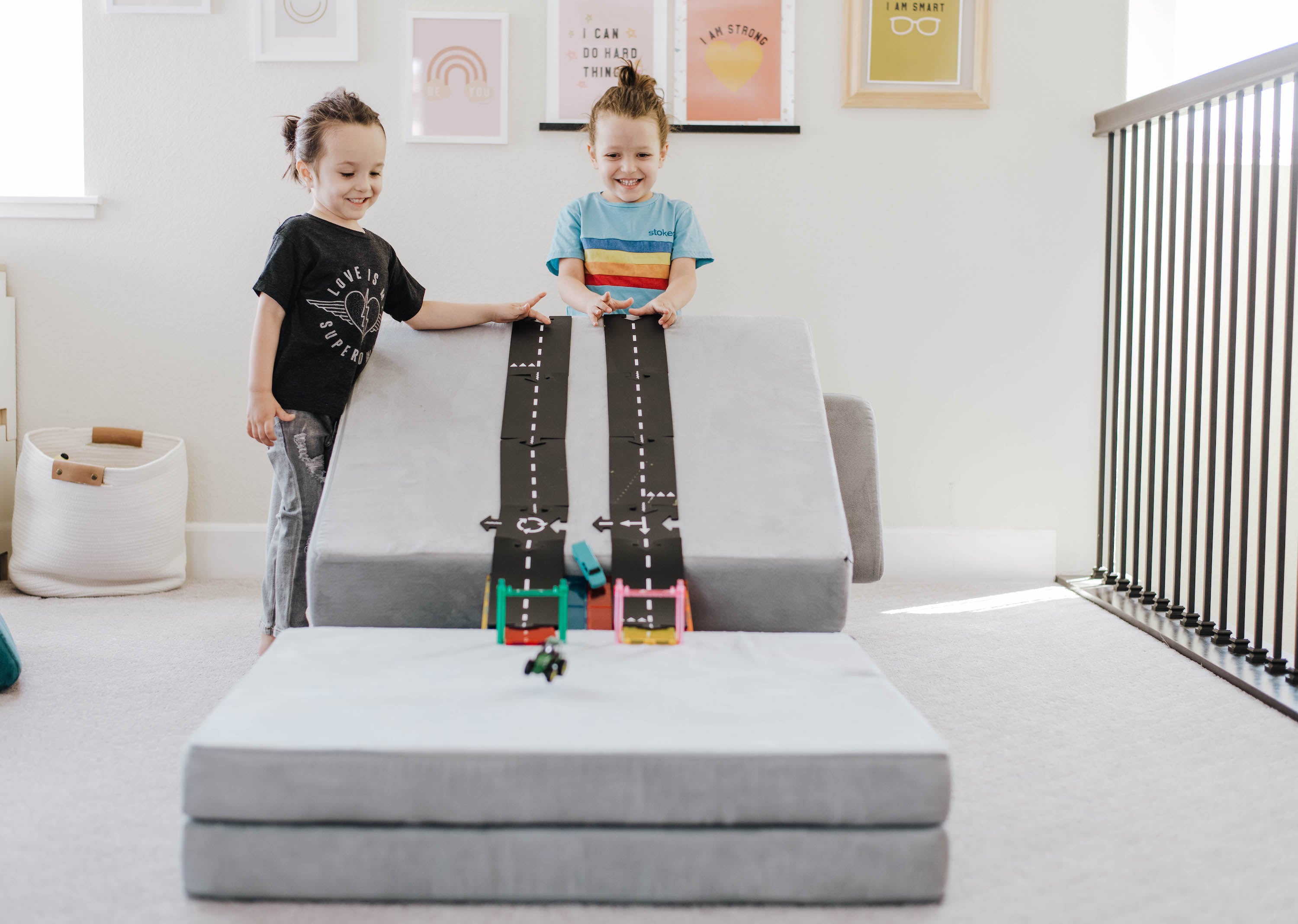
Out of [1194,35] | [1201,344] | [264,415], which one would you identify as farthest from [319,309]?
[1194,35]

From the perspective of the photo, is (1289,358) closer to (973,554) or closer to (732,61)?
(973,554)

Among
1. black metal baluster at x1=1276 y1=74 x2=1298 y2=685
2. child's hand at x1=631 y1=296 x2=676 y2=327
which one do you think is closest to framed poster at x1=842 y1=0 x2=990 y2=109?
black metal baluster at x1=1276 y1=74 x2=1298 y2=685

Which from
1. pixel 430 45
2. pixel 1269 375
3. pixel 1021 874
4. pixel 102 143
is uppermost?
pixel 430 45

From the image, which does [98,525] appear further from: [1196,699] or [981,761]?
[1196,699]

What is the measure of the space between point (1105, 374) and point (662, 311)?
1.33 m

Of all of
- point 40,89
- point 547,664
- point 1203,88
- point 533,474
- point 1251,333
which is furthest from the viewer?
point 40,89

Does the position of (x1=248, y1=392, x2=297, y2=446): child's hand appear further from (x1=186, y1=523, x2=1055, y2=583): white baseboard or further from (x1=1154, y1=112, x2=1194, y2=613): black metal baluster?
(x1=1154, y1=112, x2=1194, y2=613): black metal baluster

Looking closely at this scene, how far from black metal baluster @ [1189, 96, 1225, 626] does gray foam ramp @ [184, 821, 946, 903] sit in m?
1.35

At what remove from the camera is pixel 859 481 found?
1546mm

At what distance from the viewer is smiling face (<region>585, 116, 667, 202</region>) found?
70.3 inches

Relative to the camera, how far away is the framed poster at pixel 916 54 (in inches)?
90.5

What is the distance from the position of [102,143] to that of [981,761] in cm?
234

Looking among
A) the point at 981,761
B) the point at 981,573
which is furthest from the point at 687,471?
the point at 981,573

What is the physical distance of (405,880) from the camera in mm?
Result: 900
